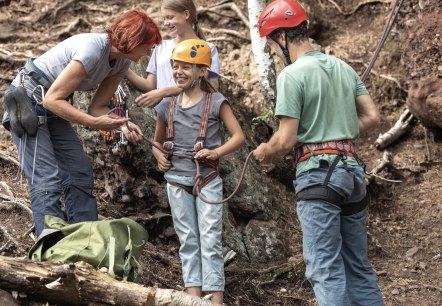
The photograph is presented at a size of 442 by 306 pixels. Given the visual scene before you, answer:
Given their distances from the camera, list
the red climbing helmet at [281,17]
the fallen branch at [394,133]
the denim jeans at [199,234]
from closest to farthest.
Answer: the red climbing helmet at [281,17] → the denim jeans at [199,234] → the fallen branch at [394,133]

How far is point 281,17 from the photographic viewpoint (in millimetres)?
4473

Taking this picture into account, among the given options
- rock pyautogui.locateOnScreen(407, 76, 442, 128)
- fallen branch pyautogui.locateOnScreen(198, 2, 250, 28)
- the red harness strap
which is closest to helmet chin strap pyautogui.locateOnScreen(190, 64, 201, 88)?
the red harness strap

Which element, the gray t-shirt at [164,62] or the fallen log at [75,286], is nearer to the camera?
the fallen log at [75,286]

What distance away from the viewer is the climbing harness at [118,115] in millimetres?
5885

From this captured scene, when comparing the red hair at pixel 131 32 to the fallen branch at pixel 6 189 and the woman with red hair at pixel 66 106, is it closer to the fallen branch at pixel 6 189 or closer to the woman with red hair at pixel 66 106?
the woman with red hair at pixel 66 106

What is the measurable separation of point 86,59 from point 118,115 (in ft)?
3.33

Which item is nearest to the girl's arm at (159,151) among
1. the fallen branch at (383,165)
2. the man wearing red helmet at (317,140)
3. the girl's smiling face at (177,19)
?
the girl's smiling face at (177,19)

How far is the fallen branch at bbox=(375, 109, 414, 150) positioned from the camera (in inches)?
342

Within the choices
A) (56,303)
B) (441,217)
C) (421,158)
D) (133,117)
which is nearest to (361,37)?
(421,158)

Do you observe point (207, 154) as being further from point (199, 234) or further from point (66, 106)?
point (66, 106)

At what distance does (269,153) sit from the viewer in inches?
175

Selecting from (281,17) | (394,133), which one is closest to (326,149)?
(281,17)

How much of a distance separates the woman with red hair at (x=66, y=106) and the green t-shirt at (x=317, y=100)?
1110mm

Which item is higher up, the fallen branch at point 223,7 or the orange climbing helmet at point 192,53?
the orange climbing helmet at point 192,53
